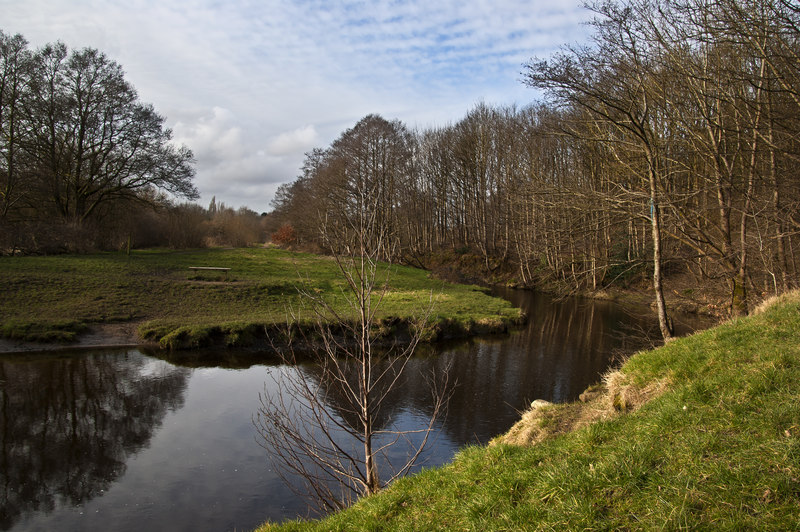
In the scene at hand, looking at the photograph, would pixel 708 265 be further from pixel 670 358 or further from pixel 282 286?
pixel 282 286

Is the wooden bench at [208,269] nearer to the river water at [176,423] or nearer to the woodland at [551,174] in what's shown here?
the woodland at [551,174]

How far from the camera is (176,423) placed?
9.77 meters

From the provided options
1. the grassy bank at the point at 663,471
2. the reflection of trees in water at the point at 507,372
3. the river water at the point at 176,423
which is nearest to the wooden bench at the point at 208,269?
the river water at the point at 176,423

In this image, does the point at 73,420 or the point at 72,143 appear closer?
the point at 73,420

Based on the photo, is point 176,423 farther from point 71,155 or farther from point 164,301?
point 71,155

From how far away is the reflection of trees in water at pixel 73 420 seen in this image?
7.20 meters

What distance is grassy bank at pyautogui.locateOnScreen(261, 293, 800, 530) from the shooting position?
2.95 metres

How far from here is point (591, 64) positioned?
1015cm

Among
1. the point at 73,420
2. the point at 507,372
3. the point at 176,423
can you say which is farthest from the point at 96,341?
the point at 507,372

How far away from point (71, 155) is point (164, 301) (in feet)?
52.7

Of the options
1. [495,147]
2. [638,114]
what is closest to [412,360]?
[638,114]

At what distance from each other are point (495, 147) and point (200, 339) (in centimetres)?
3081

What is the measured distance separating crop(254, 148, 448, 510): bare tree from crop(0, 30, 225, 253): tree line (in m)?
19.8

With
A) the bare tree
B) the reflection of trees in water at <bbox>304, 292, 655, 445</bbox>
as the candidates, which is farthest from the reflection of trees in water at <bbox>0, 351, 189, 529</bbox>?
the reflection of trees in water at <bbox>304, 292, 655, 445</bbox>
